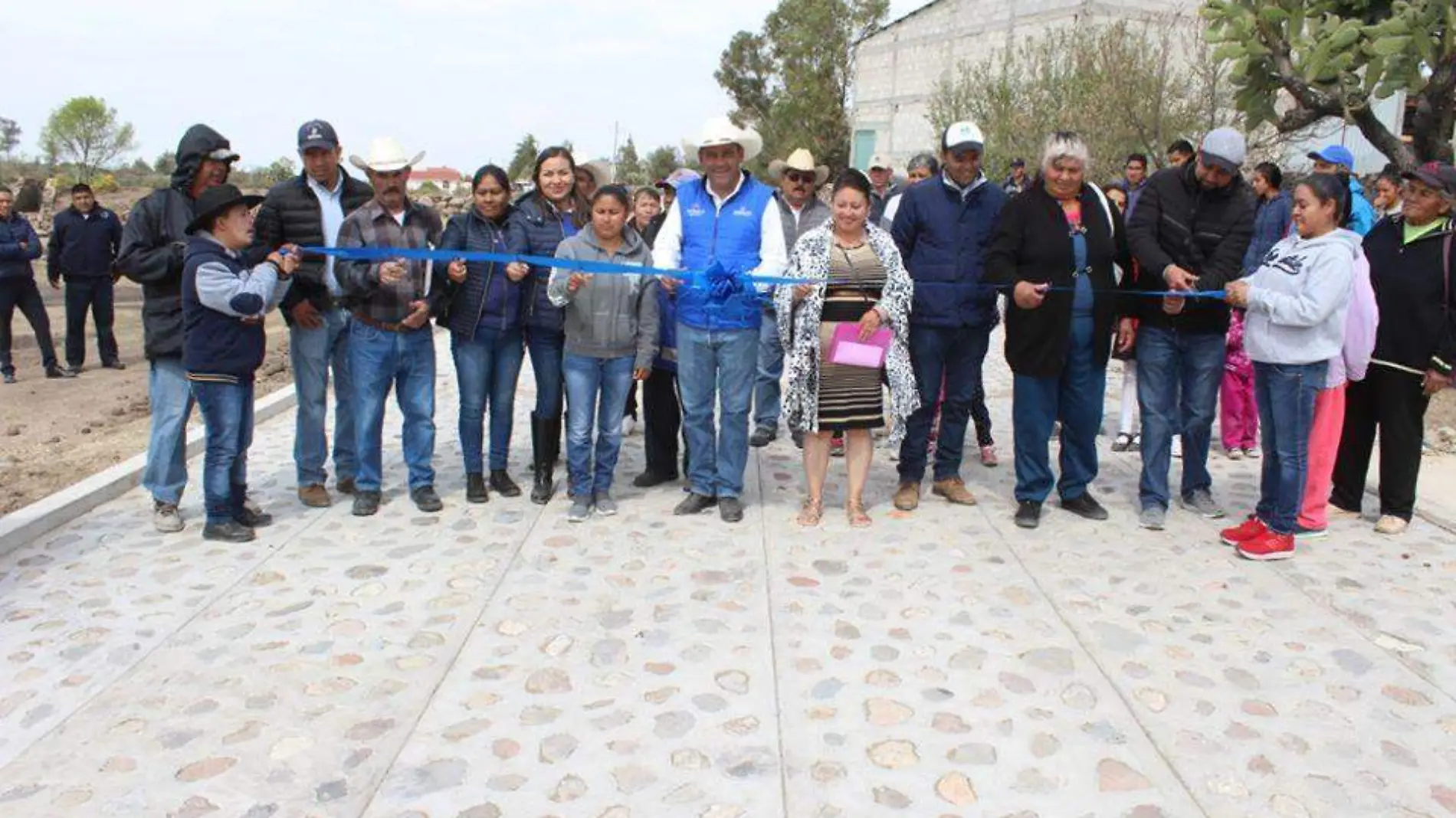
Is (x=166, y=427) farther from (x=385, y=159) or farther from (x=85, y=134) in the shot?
(x=85, y=134)

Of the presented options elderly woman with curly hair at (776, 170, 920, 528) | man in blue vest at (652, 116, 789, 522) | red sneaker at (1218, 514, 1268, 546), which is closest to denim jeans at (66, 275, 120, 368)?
man in blue vest at (652, 116, 789, 522)

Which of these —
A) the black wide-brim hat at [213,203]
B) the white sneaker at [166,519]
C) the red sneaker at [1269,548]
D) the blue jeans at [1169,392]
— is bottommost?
the red sneaker at [1269,548]

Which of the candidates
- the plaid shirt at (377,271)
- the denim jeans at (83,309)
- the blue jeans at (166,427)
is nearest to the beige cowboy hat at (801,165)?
the plaid shirt at (377,271)

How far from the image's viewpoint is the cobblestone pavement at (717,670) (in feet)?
10.6

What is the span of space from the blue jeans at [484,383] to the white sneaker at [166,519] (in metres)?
1.50

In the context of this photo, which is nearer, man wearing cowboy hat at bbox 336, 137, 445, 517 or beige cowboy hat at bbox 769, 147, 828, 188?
man wearing cowboy hat at bbox 336, 137, 445, 517

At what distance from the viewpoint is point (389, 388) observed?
19.7ft

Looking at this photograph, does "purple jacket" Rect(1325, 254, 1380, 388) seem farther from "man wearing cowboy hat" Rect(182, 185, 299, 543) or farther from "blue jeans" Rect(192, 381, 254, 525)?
"blue jeans" Rect(192, 381, 254, 525)

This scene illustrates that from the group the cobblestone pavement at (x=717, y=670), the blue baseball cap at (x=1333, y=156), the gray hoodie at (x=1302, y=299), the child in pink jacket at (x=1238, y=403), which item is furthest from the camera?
the blue baseball cap at (x=1333, y=156)

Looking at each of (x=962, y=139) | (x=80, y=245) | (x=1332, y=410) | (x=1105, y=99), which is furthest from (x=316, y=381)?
(x=1105, y=99)

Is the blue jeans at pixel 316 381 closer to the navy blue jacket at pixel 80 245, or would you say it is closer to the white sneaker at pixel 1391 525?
the white sneaker at pixel 1391 525

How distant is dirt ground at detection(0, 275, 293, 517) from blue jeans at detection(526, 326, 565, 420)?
124 inches

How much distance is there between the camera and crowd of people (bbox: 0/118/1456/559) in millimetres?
5418

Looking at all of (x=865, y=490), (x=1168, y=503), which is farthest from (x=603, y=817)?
(x=1168, y=503)
